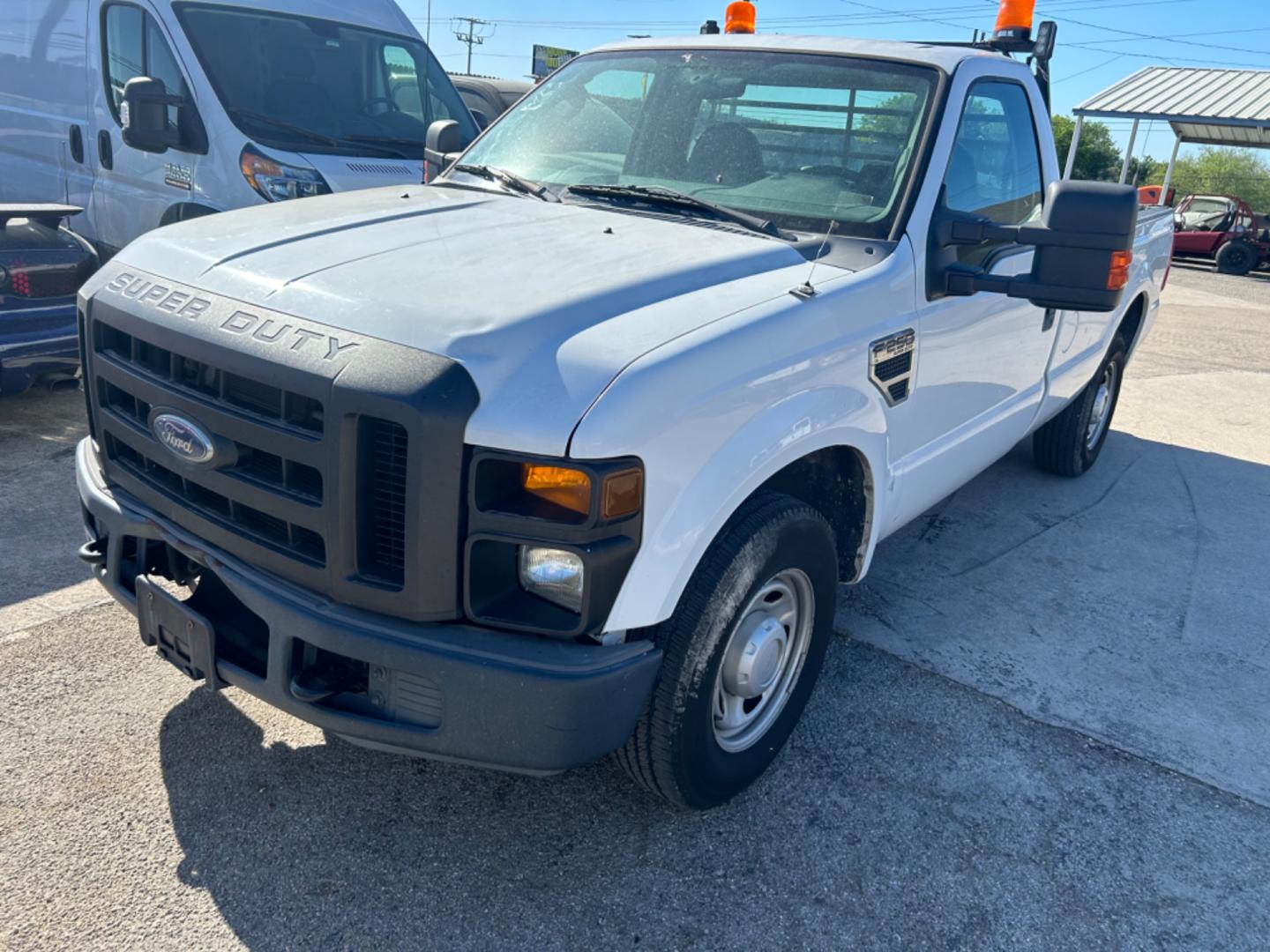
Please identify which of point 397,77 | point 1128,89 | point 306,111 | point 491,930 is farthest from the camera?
point 1128,89

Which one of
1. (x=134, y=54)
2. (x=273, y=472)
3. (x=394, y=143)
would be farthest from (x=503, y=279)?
(x=134, y=54)

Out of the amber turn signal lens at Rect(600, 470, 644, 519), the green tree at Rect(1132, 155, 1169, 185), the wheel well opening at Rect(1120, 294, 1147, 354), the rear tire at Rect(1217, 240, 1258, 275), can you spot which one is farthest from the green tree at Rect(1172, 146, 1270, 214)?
the amber turn signal lens at Rect(600, 470, 644, 519)

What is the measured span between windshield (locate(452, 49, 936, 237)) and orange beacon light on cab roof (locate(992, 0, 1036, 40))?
1135 millimetres

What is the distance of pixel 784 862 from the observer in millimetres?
2627

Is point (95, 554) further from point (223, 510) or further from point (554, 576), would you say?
point (554, 576)

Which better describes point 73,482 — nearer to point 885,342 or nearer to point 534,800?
point 534,800

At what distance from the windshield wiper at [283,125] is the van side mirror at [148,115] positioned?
0.31 m

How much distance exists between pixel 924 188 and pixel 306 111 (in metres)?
4.57

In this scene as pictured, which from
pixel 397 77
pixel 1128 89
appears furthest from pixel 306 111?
pixel 1128 89

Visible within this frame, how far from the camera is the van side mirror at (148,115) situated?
5793mm

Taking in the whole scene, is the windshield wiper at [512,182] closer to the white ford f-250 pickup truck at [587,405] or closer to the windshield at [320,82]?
the white ford f-250 pickup truck at [587,405]

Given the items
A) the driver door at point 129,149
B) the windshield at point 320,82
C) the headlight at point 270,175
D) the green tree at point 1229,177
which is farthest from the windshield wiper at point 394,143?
the green tree at point 1229,177

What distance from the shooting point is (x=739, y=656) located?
2.66 metres

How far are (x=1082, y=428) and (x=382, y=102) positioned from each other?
15.8ft
